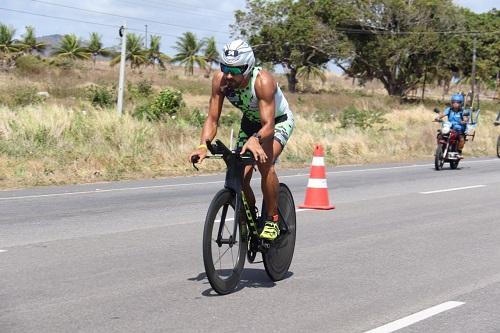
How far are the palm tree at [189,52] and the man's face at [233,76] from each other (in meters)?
109

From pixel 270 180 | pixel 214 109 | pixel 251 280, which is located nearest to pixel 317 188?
pixel 251 280

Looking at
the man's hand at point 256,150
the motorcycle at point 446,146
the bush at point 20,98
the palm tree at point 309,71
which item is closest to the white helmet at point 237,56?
the man's hand at point 256,150

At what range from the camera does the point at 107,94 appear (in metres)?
33.4

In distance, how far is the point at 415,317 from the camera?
5895 millimetres

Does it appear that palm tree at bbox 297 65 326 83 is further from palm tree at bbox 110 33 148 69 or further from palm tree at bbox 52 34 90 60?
palm tree at bbox 52 34 90 60

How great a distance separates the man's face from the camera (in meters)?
6.29

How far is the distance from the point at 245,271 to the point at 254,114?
158 cm

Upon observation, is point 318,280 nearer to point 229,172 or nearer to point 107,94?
point 229,172

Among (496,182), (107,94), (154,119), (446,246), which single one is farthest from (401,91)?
(446,246)

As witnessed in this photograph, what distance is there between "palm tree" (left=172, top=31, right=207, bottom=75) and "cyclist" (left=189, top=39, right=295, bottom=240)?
10871 centimetres

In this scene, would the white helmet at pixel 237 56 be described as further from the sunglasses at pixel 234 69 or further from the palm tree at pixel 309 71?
the palm tree at pixel 309 71

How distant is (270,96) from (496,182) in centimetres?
1197

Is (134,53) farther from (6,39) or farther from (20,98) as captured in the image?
(20,98)

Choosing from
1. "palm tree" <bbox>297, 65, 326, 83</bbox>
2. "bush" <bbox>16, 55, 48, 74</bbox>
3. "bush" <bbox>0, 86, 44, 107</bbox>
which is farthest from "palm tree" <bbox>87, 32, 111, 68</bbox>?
"bush" <bbox>0, 86, 44, 107</bbox>
